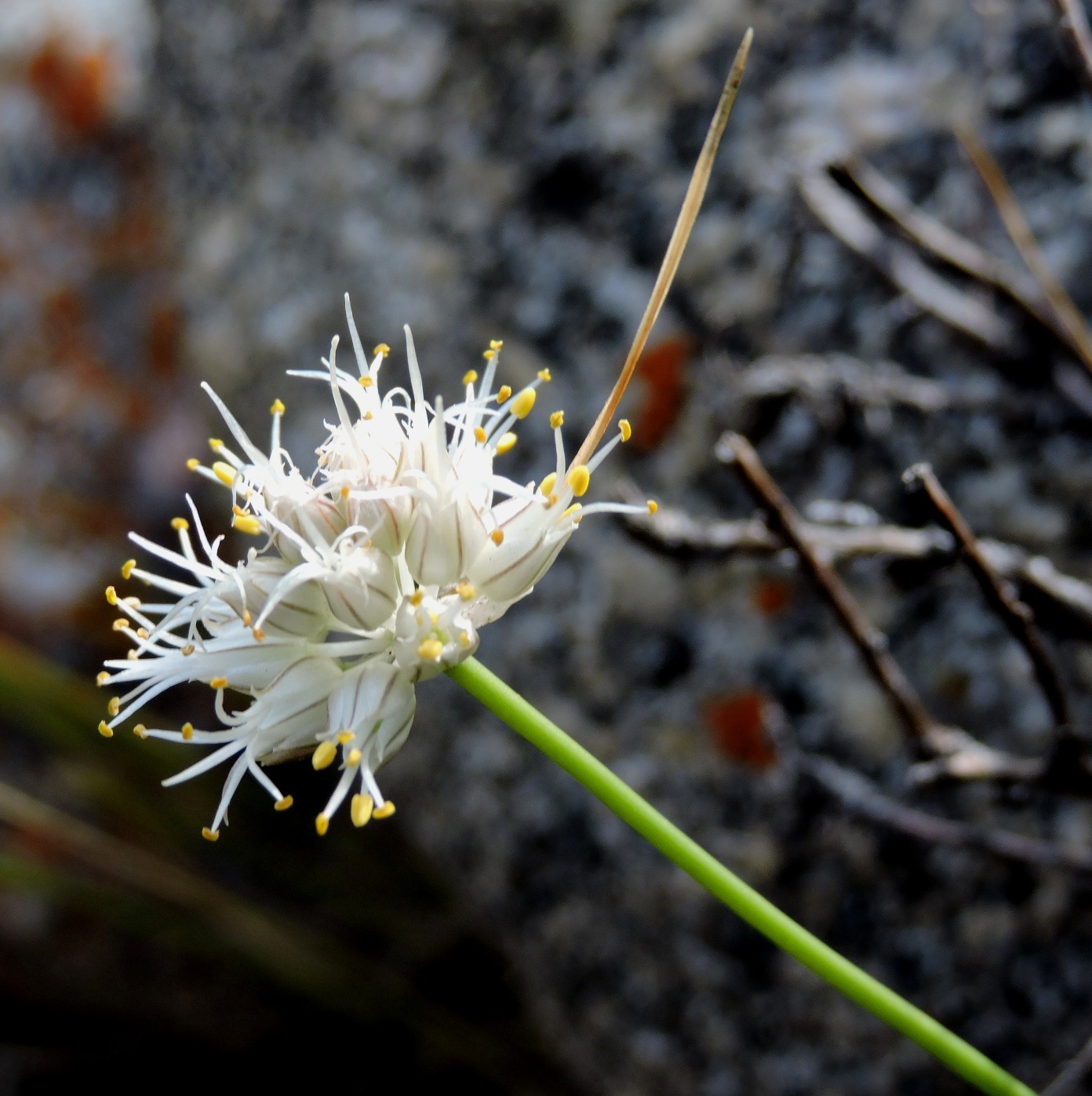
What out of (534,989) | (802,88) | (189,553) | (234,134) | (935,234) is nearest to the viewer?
(189,553)

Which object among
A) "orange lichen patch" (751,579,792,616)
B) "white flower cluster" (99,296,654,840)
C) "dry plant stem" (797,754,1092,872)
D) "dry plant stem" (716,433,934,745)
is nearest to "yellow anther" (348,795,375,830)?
"white flower cluster" (99,296,654,840)

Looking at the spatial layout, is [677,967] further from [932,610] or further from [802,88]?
[802,88]

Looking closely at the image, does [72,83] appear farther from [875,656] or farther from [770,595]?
[875,656]

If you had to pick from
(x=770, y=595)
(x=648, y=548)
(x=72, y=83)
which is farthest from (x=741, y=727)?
(x=72, y=83)

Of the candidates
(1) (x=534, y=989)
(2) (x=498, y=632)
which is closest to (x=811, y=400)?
(2) (x=498, y=632)

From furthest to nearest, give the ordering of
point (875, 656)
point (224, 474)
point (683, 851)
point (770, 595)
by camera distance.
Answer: point (770, 595) < point (875, 656) < point (224, 474) < point (683, 851)
